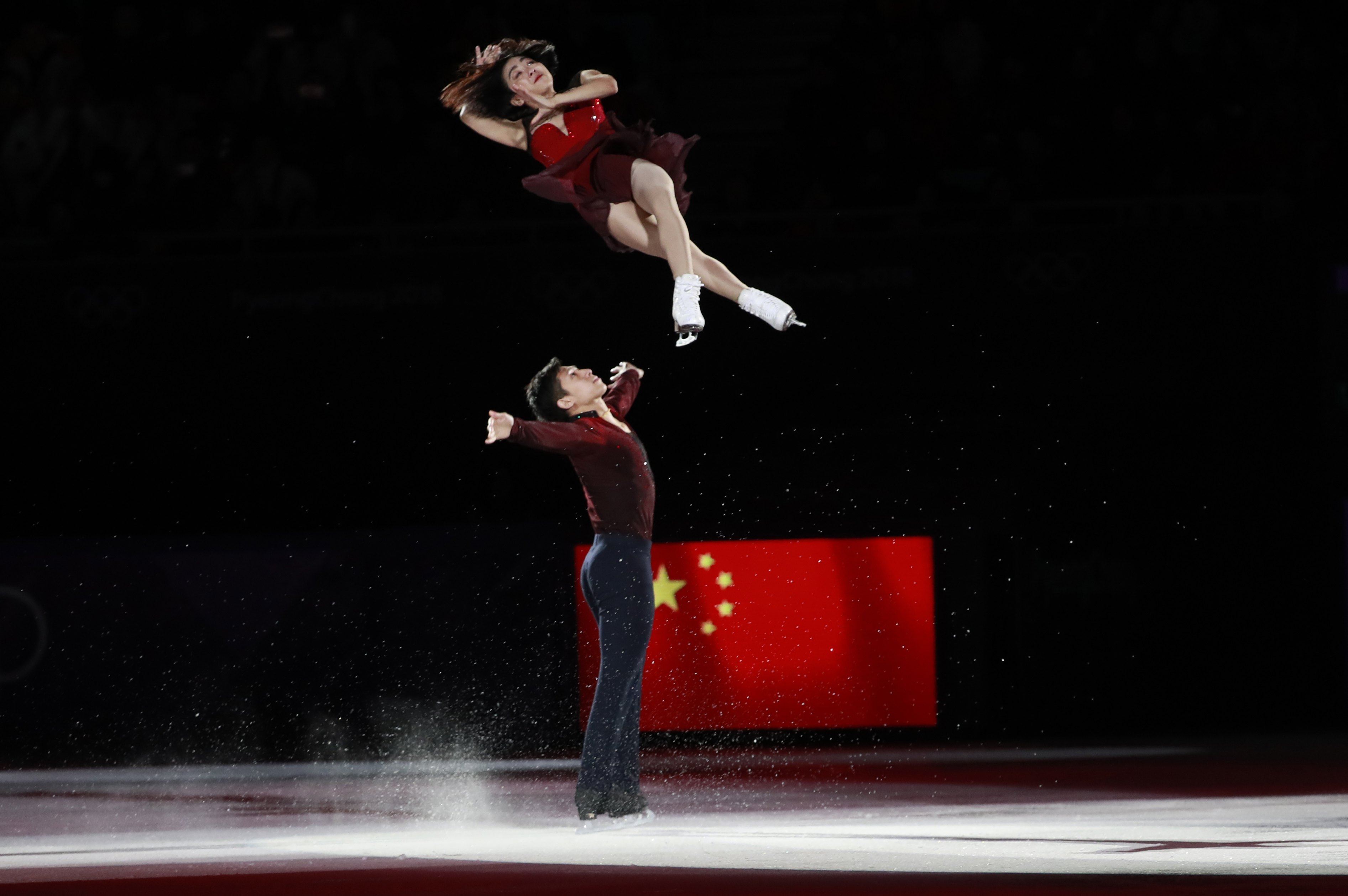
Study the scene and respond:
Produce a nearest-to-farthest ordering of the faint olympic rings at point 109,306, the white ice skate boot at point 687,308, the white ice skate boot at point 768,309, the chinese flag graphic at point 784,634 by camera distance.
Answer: the white ice skate boot at point 687,308 < the white ice skate boot at point 768,309 < the faint olympic rings at point 109,306 < the chinese flag graphic at point 784,634

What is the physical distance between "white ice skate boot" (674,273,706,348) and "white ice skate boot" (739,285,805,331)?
0.17 meters

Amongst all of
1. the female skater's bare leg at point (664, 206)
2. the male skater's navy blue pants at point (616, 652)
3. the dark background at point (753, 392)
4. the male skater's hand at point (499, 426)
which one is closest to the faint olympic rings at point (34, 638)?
the dark background at point (753, 392)

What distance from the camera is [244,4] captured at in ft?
42.8

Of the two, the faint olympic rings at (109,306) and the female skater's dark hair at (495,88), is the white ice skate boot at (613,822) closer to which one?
the female skater's dark hair at (495,88)

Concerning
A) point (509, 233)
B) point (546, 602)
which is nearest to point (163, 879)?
point (546, 602)

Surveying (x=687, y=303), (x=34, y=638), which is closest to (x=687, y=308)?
(x=687, y=303)

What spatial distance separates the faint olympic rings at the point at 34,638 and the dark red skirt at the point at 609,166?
7568 millimetres

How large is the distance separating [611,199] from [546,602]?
21.7ft

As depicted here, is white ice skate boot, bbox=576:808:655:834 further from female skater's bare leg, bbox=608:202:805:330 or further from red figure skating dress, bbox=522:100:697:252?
red figure skating dress, bbox=522:100:697:252

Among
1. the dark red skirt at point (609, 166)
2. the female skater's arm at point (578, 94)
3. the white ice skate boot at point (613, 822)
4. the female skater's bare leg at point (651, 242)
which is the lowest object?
the white ice skate boot at point (613, 822)

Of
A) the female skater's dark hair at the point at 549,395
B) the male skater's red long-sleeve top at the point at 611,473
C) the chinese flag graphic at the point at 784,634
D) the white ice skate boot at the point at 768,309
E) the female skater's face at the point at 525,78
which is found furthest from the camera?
the chinese flag graphic at the point at 784,634

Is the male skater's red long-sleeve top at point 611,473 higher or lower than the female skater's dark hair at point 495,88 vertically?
lower

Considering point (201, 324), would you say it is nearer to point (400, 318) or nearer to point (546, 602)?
point (400, 318)

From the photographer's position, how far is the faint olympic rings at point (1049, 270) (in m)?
10.8
